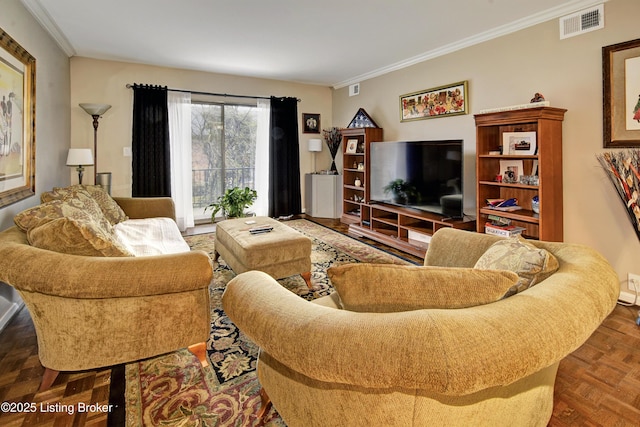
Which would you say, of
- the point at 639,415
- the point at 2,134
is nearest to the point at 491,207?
the point at 639,415

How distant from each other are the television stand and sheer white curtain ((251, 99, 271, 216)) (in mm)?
1796

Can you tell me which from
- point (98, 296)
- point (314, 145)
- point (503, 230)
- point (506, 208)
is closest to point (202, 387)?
point (98, 296)

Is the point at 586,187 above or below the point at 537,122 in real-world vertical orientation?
below

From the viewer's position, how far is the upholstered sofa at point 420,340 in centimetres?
74

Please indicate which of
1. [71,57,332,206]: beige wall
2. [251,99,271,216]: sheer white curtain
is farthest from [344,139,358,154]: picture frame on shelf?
[71,57,332,206]: beige wall

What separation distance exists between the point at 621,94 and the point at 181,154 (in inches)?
204

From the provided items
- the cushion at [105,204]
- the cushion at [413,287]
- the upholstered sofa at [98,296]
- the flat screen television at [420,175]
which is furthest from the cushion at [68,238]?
the flat screen television at [420,175]

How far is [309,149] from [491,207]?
3.63 meters

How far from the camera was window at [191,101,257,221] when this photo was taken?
222 inches

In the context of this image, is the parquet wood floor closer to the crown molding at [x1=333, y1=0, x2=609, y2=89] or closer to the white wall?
the white wall

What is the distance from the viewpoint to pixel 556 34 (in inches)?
123

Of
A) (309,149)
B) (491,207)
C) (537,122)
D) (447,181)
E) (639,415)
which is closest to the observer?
(639,415)

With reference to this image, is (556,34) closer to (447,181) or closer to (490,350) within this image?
(447,181)

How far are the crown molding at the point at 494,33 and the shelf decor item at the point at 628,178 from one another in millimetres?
1308
